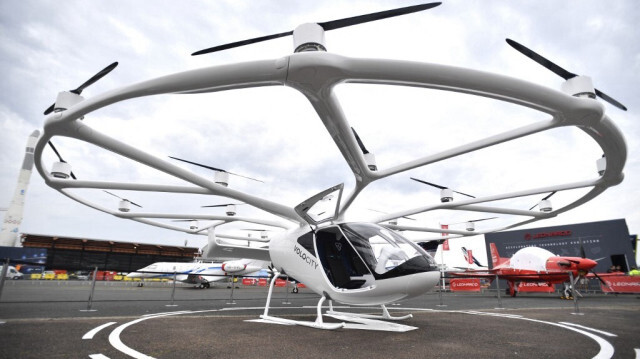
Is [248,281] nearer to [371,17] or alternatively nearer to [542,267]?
[542,267]

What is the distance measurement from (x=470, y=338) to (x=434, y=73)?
4777mm

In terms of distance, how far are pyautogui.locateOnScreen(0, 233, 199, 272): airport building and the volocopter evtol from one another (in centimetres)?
5360

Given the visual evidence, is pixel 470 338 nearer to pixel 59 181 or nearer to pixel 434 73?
pixel 434 73

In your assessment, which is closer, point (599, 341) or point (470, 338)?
point (599, 341)

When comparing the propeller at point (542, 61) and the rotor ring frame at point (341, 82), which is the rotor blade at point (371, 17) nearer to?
the rotor ring frame at point (341, 82)

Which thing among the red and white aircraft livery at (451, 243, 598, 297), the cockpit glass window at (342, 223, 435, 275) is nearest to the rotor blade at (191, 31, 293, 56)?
the cockpit glass window at (342, 223, 435, 275)

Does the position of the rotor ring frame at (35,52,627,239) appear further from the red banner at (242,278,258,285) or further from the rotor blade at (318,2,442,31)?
the red banner at (242,278,258,285)

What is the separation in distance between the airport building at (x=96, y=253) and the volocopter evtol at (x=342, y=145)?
53596mm

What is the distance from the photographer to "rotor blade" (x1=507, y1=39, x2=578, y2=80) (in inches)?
169

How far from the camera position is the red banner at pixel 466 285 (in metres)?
27.3

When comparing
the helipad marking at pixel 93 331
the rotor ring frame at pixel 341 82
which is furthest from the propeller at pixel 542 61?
the helipad marking at pixel 93 331

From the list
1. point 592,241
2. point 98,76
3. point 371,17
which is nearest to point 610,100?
point 371,17

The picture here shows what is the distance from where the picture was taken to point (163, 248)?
59969mm

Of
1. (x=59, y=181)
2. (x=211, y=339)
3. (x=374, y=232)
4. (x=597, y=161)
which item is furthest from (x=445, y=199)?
(x=59, y=181)
